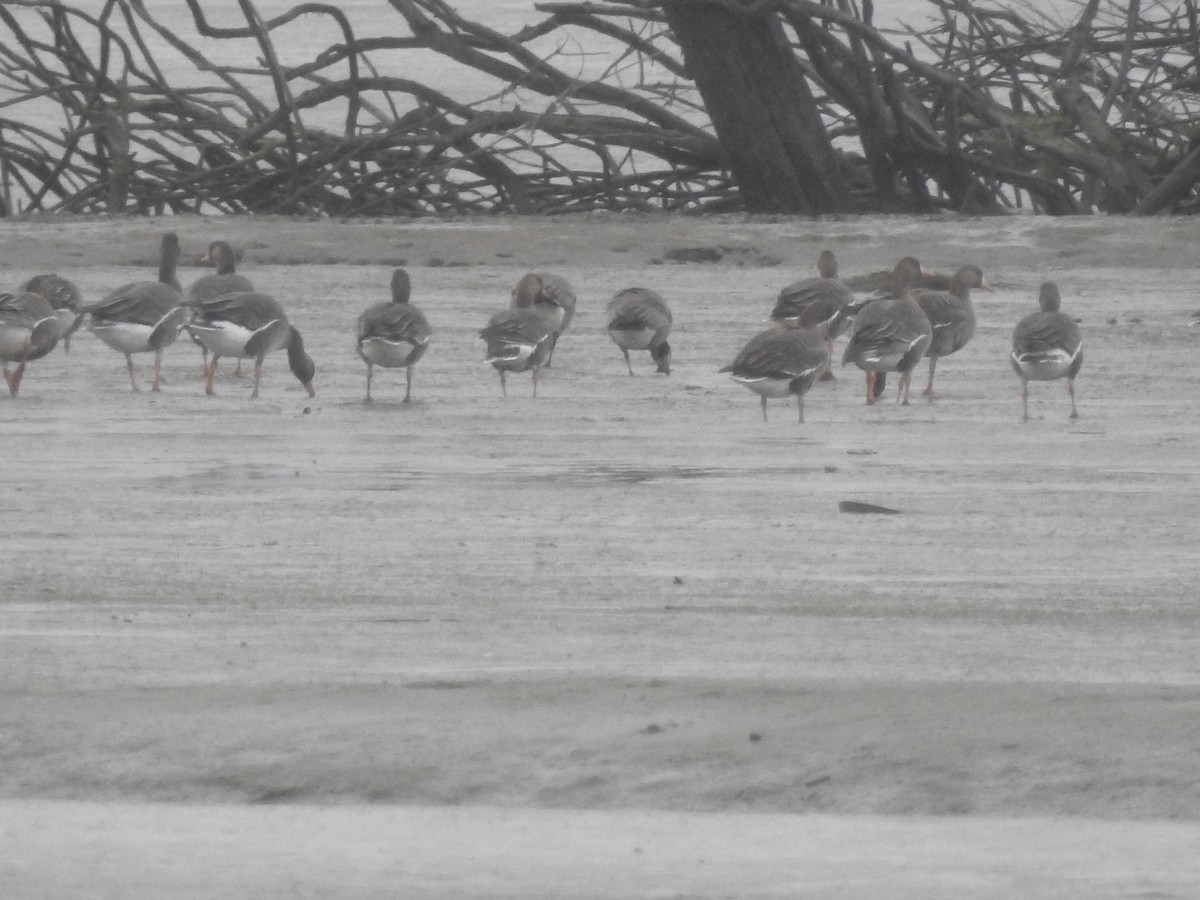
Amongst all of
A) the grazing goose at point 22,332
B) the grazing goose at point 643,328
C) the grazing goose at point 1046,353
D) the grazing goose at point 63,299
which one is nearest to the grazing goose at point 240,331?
the grazing goose at point 22,332

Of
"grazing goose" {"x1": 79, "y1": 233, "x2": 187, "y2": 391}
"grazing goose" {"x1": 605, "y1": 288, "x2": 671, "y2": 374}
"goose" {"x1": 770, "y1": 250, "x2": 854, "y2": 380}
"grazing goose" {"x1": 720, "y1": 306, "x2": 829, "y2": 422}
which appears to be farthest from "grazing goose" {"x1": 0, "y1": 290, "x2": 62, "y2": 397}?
"goose" {"x1": 770, "y1": 250, "x2": 854, "y2": 380}

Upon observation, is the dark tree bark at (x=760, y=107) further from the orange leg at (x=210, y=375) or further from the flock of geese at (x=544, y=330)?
the orange leg at (x=210, y=375)

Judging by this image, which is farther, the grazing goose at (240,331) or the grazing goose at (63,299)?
the grazing goose at (63,299)

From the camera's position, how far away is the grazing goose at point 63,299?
1390 centimetres

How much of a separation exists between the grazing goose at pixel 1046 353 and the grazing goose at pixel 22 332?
4.87 metres

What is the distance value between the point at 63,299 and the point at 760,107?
758 centimetres

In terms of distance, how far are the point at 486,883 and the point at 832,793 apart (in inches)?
34.6

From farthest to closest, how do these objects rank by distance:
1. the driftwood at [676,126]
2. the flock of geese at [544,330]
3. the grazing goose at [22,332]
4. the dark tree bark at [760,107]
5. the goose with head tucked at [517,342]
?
the driftwood at [676,126]
the dark tree bark at [760,107]
the grazing goose at [22,332]
the goose with head tucked at [517,342]
the flock of geese at [544,330]

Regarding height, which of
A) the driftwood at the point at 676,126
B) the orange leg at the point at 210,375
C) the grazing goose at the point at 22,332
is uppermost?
the driftwood at the point at 676,126

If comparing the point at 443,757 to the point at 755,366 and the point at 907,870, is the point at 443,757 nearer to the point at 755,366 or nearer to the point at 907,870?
the point at 907,870

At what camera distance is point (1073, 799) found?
4.91 m

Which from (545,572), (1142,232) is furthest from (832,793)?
(1142,232)

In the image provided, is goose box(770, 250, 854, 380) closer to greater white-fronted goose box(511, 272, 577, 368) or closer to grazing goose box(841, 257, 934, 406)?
grazing goose box(841, 257, 934, 406)

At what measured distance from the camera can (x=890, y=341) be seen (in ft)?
41.6
